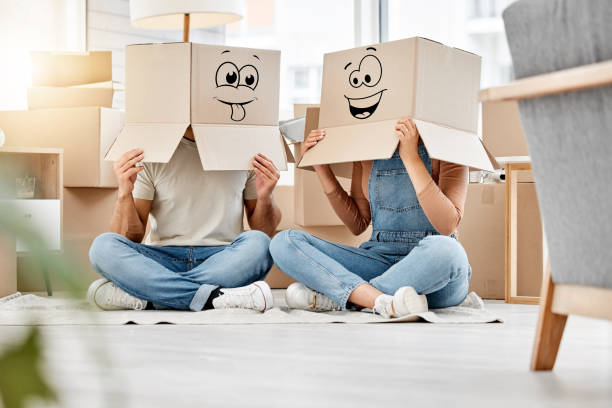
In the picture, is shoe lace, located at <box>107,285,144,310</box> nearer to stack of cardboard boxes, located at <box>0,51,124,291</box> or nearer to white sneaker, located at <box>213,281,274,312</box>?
white sneaker, located at <box>213,281,274,312</box>

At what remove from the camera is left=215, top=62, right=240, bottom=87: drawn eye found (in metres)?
1.77

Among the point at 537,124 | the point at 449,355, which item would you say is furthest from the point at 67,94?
the point at 537,124

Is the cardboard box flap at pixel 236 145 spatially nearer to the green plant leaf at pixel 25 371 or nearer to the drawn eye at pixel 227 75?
the drawn eye at pixel 227 75

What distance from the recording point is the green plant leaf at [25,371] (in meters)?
0.12

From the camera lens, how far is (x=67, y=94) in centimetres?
240

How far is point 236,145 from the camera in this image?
1.76 m

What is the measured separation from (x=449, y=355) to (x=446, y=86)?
0.70m

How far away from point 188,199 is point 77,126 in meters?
0.71

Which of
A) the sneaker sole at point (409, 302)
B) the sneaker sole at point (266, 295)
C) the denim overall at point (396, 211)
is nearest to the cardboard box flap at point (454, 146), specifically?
the denim overall at point (396, 211)

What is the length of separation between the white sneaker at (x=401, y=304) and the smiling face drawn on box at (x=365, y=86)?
41cm

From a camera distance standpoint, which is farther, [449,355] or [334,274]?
[334,274]

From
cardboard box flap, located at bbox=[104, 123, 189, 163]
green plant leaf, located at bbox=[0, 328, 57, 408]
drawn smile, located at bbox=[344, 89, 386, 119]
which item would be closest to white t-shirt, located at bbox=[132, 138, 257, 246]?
cardboard box flap, located at bbox=[104, 123, 189, 163]

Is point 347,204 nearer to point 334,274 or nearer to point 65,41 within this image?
point 334,274

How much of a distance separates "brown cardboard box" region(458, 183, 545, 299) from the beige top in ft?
1.51
